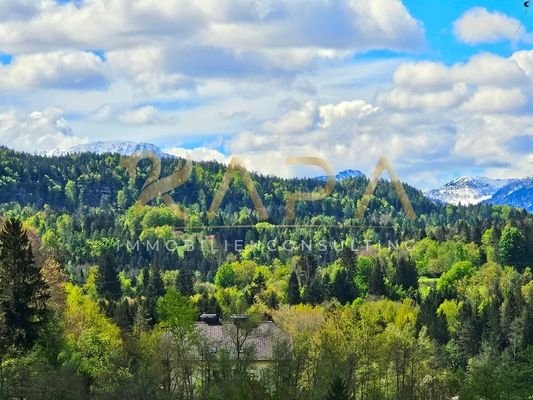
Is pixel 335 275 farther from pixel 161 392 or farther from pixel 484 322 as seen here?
pixel 161 392

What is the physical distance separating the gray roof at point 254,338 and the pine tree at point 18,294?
16801 millimetres

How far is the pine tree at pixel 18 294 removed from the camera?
3270 inches

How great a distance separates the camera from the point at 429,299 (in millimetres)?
167500

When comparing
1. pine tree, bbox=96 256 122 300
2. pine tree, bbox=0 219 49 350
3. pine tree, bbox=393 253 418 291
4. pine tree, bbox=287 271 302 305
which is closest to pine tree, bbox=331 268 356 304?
pine tree, bbox=287 271 302 305

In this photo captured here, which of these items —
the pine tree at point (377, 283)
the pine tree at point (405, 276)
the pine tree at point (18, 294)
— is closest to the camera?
the pine tree at point (18, 294)

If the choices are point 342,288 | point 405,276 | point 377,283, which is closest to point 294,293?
point 342,288

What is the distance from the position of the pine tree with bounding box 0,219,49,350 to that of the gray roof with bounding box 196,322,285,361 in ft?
55.1

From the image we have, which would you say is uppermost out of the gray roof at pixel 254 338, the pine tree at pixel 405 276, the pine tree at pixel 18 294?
the pine tree at pixel 405 276

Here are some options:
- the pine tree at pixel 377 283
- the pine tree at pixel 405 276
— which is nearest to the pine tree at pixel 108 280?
the pine tree at pixel 377 283

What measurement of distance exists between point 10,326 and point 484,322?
75.7m

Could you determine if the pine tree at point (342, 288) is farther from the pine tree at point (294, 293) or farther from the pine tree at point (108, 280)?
the pine tree at point (108, 280)

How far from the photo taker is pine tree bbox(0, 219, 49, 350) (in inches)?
3270

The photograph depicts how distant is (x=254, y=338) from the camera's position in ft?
352

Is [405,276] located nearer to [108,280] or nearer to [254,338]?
[108,280]
